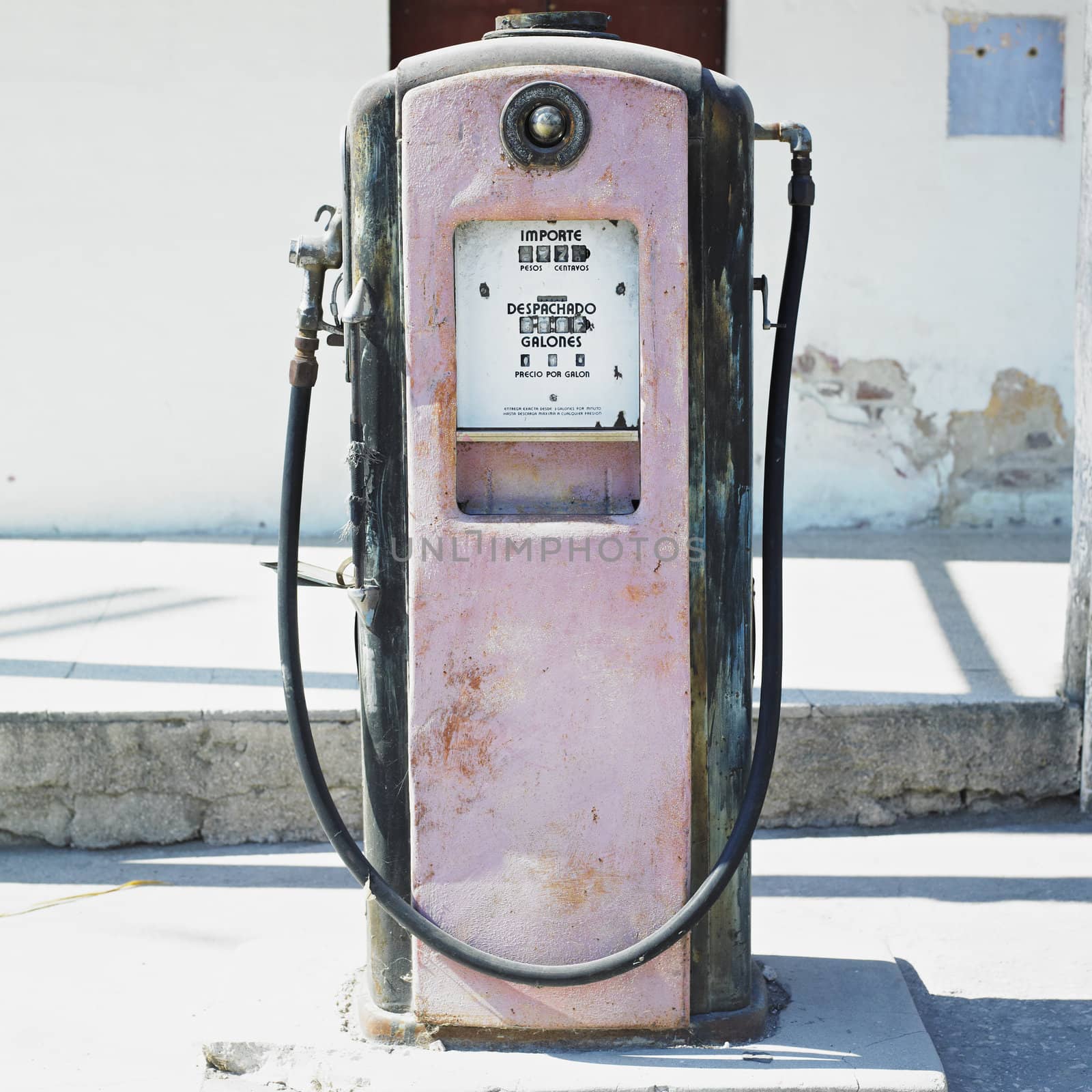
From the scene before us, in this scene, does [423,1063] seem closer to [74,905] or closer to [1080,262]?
[74,905]

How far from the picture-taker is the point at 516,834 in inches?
95.4

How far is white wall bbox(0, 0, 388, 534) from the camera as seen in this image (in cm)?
561

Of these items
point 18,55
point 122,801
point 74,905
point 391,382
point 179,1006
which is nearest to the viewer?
point 391,382

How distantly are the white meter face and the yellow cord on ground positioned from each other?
1.80 meters

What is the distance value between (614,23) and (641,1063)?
14.4 ft

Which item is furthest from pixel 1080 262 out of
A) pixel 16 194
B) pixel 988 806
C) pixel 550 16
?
pixel 16 194

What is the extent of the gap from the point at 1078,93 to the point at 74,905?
15.7ft

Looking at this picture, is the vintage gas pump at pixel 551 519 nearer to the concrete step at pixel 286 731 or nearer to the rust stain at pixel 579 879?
the rust stain at pixel 579 879

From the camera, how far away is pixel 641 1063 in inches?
95.6

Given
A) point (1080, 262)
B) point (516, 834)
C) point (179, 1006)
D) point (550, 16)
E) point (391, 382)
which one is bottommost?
point (179, 1006)

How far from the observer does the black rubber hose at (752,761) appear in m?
2.39

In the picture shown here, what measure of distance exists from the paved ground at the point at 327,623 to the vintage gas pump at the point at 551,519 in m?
1.33

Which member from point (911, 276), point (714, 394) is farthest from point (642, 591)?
point (911, 276)

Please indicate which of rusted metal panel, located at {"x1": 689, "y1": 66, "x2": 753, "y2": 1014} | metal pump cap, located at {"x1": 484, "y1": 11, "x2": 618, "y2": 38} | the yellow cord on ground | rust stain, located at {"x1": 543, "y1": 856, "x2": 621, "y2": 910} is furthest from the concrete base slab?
metal pump cap, located at {"x1": 484, "y1": 11, "x2": 618, "y2": 38}
